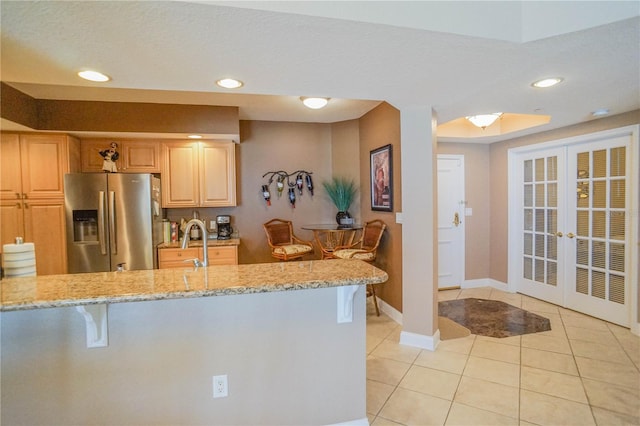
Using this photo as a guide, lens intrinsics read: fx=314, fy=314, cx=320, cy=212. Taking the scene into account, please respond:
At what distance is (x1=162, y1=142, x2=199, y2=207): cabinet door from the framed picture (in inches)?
86.8

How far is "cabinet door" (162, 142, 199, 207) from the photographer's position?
3.81 metres

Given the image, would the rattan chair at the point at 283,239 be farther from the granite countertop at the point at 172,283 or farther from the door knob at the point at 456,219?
the door knob at the point at 456,219

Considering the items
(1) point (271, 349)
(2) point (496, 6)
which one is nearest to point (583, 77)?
(2) point (496, 6)

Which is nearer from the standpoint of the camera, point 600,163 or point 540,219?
point 600,163

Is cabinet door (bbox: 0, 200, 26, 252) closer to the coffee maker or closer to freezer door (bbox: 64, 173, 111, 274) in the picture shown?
freezer door (bbox: 64, 173, 111, 274)

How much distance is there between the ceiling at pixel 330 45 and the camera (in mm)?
1384

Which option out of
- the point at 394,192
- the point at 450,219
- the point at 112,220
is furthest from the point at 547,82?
the point at 112,220

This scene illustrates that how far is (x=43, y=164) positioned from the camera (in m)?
3.38

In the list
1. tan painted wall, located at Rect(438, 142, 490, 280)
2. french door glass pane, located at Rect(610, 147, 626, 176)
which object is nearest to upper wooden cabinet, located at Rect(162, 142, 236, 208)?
tan painted wall, located at Rect(438, 142, 490, 280)

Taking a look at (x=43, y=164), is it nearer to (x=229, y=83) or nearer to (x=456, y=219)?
(x=229, y=83)

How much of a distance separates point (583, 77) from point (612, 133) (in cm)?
168

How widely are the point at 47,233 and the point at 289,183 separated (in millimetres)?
2834

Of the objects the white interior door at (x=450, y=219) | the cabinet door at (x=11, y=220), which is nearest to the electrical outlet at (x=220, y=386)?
the cabinet door at (x=11, y=220)

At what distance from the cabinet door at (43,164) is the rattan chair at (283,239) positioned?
7.61 ft
